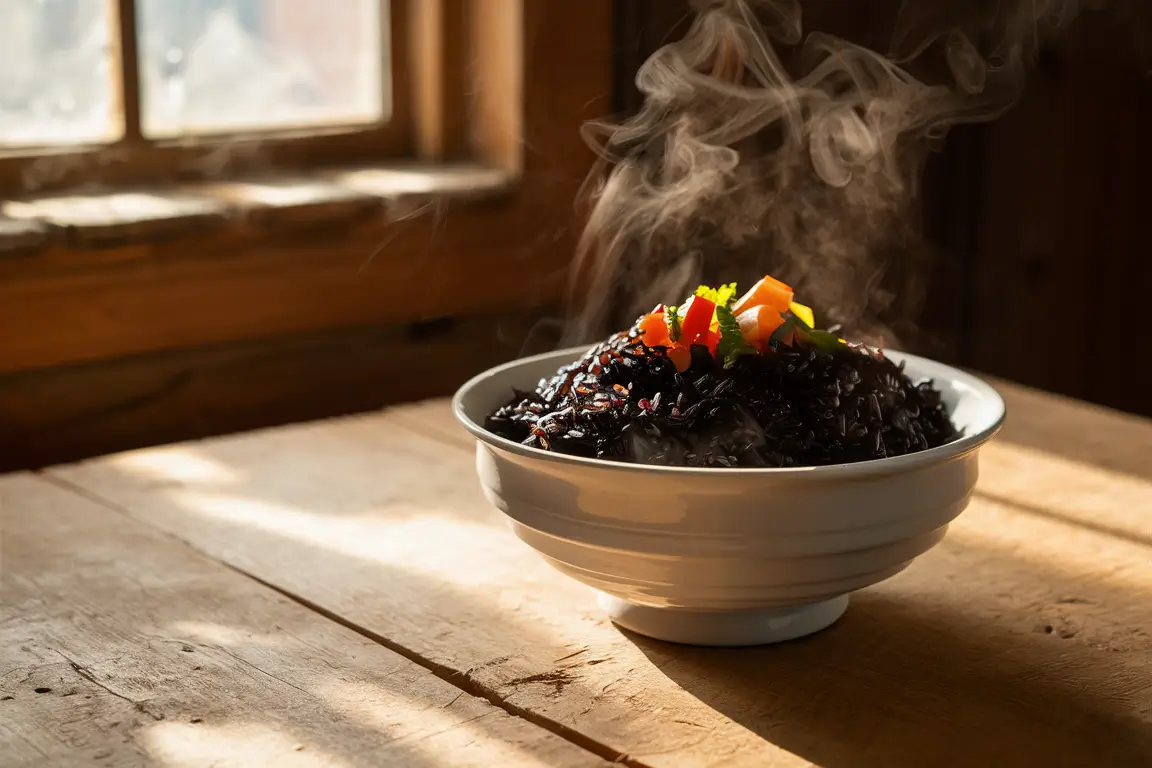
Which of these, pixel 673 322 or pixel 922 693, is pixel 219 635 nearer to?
pixel 673 322

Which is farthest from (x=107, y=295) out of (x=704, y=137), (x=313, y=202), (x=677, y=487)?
(x=677, y=487)

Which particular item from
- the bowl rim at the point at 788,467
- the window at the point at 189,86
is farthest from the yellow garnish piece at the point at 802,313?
the window at the point at 189,86

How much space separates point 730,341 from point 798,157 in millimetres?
1776

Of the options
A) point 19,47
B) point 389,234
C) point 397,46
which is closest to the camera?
point 19,47

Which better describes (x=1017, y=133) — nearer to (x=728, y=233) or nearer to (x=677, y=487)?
(x=728, y=233)

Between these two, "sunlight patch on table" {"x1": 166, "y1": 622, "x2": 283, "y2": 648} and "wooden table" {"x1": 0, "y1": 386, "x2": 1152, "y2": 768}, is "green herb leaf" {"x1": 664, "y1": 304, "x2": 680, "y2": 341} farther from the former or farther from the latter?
"sunlight patch on table" {"x1": 166, "y1": 622, "x2": 283, "y2": 648}

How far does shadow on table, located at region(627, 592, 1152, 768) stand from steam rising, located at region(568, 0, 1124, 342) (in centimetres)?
127

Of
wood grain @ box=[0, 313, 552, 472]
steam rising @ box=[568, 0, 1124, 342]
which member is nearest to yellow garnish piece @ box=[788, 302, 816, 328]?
steam rising @ box=[568, 0, 1124, 342]

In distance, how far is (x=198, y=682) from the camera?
37.7 inches

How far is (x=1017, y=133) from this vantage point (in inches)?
113

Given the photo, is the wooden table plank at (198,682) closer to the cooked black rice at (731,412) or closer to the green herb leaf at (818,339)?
the cooked black rice at (731,412)

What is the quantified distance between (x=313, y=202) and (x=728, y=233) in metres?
0.92

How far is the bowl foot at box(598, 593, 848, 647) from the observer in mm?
1015

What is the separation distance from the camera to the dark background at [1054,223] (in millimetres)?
2684
